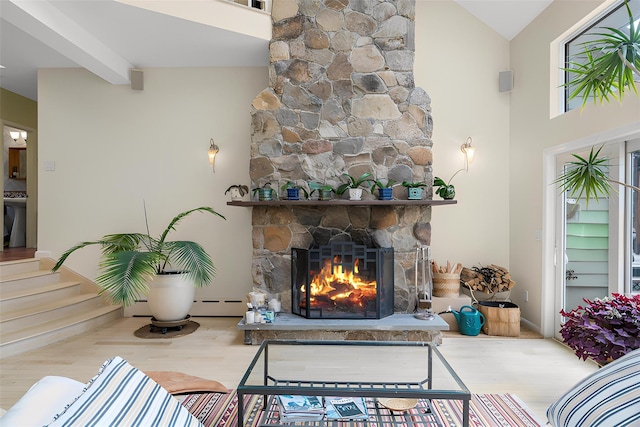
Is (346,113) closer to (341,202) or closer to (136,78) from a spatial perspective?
(341,202)

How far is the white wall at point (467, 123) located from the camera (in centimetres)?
427

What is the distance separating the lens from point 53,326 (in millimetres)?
3473

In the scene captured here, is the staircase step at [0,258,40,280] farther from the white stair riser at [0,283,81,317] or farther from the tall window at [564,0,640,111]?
the tall window at [564,0,640,111]

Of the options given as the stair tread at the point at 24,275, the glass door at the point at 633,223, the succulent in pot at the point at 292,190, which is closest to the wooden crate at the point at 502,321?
the glass door at the point at 633,223

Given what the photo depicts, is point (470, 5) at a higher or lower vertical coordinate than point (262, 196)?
higher

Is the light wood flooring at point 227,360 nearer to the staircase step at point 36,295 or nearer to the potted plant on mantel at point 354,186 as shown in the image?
the staircase step at point 36,295

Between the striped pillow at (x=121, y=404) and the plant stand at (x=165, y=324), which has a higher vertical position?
the striped pillow at (x=121, y=404)

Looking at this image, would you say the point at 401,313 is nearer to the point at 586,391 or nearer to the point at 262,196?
the point at 262,196

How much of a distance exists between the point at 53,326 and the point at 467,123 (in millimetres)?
4823

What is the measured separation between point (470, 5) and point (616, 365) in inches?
160

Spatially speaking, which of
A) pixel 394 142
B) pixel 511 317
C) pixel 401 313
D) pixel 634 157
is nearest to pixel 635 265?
pixel 634 157

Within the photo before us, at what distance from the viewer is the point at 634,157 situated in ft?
9.11

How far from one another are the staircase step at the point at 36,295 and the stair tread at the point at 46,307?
0.05 m

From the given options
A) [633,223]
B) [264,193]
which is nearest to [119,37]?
[264,193]
